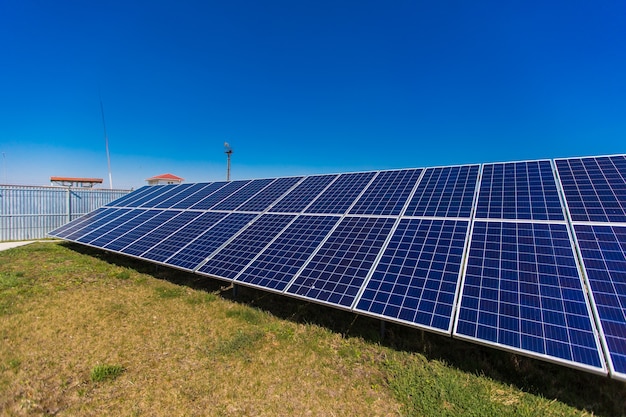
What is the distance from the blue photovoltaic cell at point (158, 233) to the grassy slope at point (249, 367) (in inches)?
92.6

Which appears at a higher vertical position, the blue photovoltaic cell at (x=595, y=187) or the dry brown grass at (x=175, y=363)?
the blue photovoltaic cell at (x=595, y=187)

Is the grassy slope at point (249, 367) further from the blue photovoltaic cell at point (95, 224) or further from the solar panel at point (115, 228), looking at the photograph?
the blue photovoltaic cell at point (95, 224)

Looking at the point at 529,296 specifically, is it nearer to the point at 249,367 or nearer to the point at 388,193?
the point at 249,367

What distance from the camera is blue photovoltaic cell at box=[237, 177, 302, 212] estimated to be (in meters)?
11.0

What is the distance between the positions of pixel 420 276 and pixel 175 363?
4845mm

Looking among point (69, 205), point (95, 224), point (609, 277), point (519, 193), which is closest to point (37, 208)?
point (69, 205)

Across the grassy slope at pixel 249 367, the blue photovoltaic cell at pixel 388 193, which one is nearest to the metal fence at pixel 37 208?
the grassy slope at pixel 249 367

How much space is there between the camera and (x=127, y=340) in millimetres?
5949

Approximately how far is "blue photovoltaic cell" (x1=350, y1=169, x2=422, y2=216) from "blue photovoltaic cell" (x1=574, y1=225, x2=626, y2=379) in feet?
12.7

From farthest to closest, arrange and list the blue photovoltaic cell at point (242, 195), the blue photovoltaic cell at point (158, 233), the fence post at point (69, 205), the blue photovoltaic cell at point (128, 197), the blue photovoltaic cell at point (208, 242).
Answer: the fence post at point (69, 205)
the blue photovoltaic cell at point (128, 197)
the blue photovoltaic cell at point (242, 195)
the blue photovoltaic cell at point (158, 233)
the blue photovoltaic cell at point (208, 242)

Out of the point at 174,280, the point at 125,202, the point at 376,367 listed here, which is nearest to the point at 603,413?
the point at 376,367

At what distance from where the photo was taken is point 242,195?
1274 cm

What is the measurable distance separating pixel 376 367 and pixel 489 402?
1720mm

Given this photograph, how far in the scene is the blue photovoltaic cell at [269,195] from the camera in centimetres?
1100
